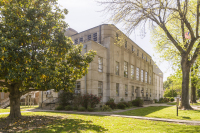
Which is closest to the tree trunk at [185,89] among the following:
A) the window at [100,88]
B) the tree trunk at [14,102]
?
the window at [100,88]

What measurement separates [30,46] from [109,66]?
531 inches

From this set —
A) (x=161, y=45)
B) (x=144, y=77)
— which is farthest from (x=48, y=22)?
(x=144, y=77)

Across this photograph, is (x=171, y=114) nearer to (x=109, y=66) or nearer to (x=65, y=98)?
(x=109, y=66)

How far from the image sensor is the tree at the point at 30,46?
8225 mm

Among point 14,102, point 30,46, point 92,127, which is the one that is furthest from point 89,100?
point 30,46

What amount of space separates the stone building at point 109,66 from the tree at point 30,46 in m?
7.30

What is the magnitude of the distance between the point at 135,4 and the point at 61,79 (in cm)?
967

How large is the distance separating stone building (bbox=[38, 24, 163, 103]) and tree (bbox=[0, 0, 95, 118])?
7.30m

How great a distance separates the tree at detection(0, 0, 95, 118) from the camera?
8.23m

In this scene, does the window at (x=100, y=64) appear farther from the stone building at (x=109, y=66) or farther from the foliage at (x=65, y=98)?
the foliage at (x=65, y=98)

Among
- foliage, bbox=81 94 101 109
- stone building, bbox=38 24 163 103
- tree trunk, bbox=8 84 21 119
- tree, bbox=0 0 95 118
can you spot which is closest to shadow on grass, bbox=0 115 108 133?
tree trunk, bbox=8 84 21 119

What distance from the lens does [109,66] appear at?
22000 millimetres

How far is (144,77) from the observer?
35.9m

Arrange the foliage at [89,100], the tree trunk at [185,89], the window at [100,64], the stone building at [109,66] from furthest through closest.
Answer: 1. the window at [100,64]
2. the stone building at [109,66]
3. the tree trunk at [185,89]
4. the foliage at [89,100]
